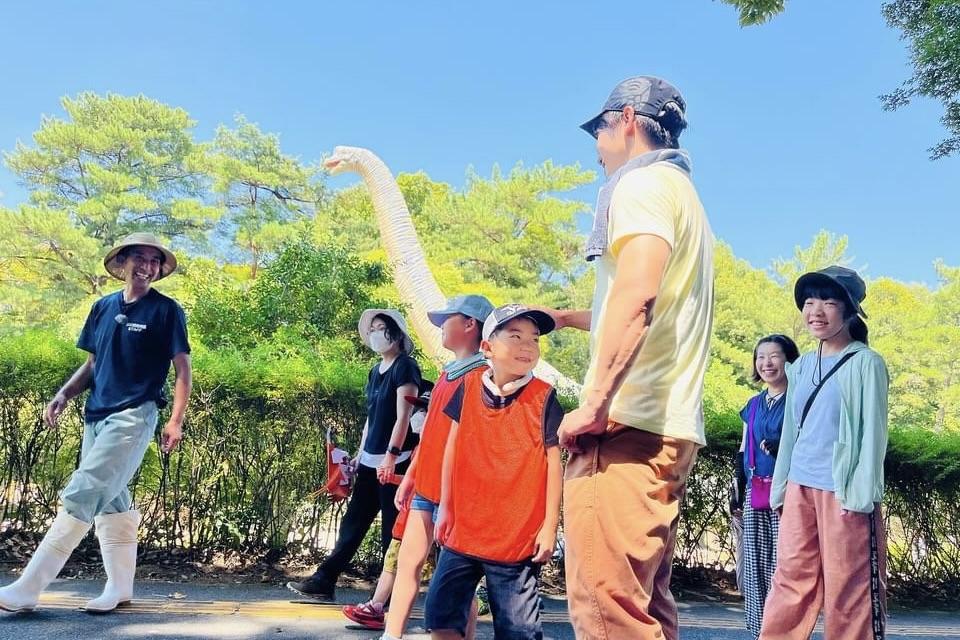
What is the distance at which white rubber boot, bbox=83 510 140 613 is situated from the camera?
150 inches

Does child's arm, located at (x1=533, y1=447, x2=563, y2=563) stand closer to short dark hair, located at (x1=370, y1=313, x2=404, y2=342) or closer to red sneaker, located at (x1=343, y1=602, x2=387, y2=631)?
red sneaker, located at (x1=343, y1=602, x2=387, y2=631)

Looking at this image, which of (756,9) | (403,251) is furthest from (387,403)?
(403,251)

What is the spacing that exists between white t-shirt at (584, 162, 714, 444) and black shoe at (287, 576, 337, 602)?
285cm

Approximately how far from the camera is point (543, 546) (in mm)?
2691

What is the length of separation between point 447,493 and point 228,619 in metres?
1.75

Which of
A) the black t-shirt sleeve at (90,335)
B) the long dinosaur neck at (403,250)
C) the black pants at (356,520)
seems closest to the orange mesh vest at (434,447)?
the black pants at (356,520)

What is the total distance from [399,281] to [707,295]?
767 inches

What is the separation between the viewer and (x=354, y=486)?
438 cm

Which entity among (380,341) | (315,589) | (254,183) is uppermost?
(254,183)

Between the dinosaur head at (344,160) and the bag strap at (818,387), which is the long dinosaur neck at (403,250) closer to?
the dinosaur head at (344,160)

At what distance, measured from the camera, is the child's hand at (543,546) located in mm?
2682

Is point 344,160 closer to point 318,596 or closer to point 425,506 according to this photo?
point 318,596

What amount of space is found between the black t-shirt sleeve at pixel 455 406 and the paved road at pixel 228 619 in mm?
1378

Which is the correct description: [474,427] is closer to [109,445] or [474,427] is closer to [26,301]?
[109,445]
